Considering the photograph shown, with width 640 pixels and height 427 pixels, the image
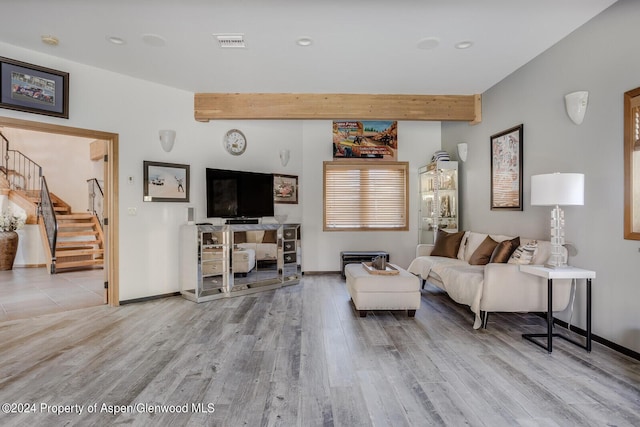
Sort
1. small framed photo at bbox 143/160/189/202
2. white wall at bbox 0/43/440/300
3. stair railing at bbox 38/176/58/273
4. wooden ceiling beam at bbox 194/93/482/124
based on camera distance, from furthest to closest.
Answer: stair railing at bbox 38/176/58/273 < wooden ceiling beam at bbox 194/93/482/124 < small framed photo at bbox 143/160/189/202 < white wall at bbox 0/43/440/300

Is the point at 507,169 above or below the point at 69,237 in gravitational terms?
above

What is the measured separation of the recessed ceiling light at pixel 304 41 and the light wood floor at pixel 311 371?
9.49 ft

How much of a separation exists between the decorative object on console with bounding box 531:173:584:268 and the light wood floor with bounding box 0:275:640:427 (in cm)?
84

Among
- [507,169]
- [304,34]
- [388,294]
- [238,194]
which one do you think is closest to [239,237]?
[238,194]

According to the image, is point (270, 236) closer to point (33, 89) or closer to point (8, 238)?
point (33, 89)

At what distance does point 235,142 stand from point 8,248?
5263 mm

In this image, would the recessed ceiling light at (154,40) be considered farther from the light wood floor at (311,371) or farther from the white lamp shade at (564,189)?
the white lamp shade at (564,189)

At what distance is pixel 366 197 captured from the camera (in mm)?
6582

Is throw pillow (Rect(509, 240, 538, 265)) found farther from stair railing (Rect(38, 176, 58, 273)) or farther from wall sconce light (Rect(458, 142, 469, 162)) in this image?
stair railing (Rect(38, 176, 58, 273))

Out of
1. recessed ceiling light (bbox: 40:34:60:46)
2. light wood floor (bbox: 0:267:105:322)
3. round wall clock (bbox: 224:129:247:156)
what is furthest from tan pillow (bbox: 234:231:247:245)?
recessed ceiling light (bbox: 40:34:60:46)

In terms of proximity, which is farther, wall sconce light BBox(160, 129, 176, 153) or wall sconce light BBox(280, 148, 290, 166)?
wall sconce light BBox(280, 148, 290, 166)

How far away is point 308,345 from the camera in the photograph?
2.97 metres

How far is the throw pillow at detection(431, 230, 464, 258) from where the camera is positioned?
4.98 m

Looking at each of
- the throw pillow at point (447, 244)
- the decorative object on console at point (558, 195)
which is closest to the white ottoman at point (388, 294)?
the decorative object on console at point (558, 195)
